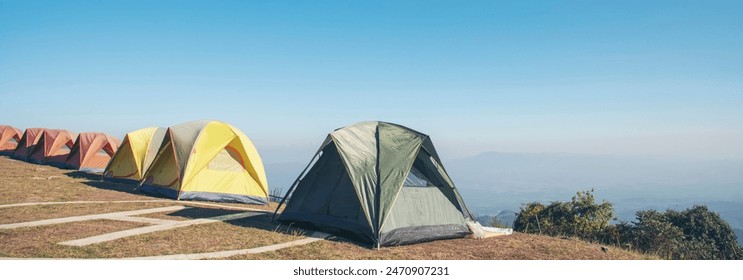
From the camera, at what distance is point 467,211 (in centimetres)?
1254

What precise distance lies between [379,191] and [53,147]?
3093 centimetres

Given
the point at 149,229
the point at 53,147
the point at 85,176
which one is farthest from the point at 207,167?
the point at 53,147

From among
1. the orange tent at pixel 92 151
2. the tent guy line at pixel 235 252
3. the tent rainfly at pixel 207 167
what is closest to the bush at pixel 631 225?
the tent guy line at pixel 235 252

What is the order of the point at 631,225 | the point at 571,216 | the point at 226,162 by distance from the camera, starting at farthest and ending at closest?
the point at 571,216
the point at 631,225
the point at 226,162

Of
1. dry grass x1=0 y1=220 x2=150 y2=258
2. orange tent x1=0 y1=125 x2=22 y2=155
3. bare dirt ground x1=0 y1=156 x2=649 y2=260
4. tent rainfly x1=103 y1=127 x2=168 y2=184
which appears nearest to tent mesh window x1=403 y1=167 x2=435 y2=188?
bare dirt ground x1=0 y1=156 x2=649 y2=260

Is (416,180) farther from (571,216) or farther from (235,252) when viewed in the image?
(571,216)

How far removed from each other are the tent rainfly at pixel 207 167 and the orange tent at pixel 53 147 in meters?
16.9

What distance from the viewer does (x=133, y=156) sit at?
77.6ft

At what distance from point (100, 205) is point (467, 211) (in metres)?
11.4

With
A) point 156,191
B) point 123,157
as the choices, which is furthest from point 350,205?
point 123,157

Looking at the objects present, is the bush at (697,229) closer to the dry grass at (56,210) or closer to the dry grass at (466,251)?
the dry grass at (466,251)

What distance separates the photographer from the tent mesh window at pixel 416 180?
11609 millimetres

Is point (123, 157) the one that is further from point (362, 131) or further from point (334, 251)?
point (334, 251)

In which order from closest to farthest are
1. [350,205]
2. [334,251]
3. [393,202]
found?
[334,251]
[393,202]
[350,205]
